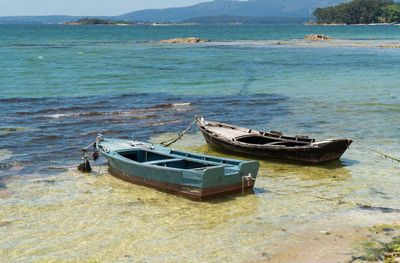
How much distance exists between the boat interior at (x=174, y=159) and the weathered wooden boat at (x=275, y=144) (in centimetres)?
270

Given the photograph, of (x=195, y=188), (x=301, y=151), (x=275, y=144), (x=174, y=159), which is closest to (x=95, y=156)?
(x=174, y=159)

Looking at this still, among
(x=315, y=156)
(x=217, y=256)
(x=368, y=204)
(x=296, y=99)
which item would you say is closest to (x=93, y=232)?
(x=217, y=256)

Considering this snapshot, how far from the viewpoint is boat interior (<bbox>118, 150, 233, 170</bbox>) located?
46.8 feet

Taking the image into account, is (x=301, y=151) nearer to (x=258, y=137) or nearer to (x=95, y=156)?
(x=258, y=137)

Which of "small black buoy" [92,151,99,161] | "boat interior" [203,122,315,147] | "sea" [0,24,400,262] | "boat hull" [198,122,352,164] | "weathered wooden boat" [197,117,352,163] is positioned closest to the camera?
"sea" [0,24,400,262]

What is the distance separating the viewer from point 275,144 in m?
17.1

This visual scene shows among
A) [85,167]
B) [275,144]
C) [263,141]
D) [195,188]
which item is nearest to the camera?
[195,188]

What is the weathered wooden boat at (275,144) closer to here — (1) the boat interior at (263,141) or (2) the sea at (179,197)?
(1) the boat interior at (263,141)

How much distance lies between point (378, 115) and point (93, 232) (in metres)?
18.3

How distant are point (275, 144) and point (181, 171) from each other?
513 centimetres

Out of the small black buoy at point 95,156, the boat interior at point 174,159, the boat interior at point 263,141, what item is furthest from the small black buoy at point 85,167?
the boat interior at point 263,141

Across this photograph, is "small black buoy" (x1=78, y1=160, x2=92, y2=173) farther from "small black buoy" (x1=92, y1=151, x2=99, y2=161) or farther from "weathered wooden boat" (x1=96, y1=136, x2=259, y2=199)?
"weathered wooden boat" (x1=96, y1=136, x2=259, y2=199)

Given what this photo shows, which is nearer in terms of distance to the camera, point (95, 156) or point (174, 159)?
point (174, 159)

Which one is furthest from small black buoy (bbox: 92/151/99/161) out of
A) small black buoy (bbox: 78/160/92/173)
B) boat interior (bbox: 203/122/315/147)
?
boat interior (bbox: 203/122/315/147)
